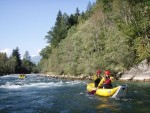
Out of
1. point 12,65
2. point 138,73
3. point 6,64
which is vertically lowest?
point 138,73

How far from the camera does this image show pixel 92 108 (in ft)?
64.1

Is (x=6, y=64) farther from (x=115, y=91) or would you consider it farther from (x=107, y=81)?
(x=115, y=91)

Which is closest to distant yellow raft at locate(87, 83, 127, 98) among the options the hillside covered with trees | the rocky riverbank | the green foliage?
the rocky riverbank

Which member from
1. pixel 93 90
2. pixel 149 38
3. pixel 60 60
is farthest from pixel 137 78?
pixel 60 60

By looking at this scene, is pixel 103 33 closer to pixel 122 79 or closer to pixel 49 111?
pixel 122 79

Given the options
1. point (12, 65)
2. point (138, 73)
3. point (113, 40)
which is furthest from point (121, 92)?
point (12, 65)

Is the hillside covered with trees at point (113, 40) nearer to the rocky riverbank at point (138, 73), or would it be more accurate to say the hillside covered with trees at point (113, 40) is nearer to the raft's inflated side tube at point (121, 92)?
the rocky riverbank at point (138, 73)

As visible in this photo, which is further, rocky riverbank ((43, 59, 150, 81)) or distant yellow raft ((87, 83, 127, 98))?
rocky riverbank ((43, 59, 150, 81))

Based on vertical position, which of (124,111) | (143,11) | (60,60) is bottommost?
(124,111)

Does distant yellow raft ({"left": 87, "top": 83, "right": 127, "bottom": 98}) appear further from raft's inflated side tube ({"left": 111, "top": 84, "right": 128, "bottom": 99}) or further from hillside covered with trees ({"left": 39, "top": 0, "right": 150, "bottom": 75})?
hillside covered with trees ({"left": 39, "top": 0, "right": 150, "bottom": 75})

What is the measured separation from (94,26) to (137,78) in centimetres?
1791

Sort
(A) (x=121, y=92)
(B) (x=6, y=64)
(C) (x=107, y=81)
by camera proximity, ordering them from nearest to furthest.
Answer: (A) (x=121, y=92) < (C) (x=107, y=81) < (B) (x=6, y=64)

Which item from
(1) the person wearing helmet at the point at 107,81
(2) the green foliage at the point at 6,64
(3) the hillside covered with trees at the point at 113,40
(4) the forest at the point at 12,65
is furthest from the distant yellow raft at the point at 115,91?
(2) the green foliage at the point at 6,64

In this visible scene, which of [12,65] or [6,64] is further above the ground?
[6,64]
